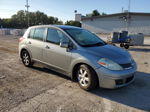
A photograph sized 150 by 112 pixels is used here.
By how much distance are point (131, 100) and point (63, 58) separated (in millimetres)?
2093

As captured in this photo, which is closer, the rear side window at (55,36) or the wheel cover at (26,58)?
the rear side window at (55,36)

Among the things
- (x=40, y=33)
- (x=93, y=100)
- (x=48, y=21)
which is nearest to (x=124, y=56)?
(x=93, y=100)

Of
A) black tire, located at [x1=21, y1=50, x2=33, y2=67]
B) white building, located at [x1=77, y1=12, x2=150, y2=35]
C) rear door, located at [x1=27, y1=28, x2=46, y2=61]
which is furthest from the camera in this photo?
white building, located at [x1=77, y1=12, x2=150, y2=35]

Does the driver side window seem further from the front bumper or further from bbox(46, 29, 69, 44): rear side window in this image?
the front bumper

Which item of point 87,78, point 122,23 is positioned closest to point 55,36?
point 87,78

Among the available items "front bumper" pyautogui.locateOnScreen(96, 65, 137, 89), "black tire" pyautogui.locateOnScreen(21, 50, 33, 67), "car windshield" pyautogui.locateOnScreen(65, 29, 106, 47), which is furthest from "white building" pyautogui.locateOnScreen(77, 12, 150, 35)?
"front bumper" pyautogui.locateOnScreen(96, 65, 137, 89)

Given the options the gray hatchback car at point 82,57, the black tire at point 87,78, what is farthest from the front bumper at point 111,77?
the black tire at point 87,78

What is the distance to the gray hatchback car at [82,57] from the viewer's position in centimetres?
346

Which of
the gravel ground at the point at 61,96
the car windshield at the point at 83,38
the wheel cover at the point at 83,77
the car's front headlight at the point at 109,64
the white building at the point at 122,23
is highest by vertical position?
the white building at the point at 122,23

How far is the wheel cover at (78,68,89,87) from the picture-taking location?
376 cm

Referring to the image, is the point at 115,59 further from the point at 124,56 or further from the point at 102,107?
the point at 102,107

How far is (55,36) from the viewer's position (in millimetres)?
4531

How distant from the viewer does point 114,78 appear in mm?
3389

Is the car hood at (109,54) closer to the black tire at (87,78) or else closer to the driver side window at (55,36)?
the black tire at (87,78)
